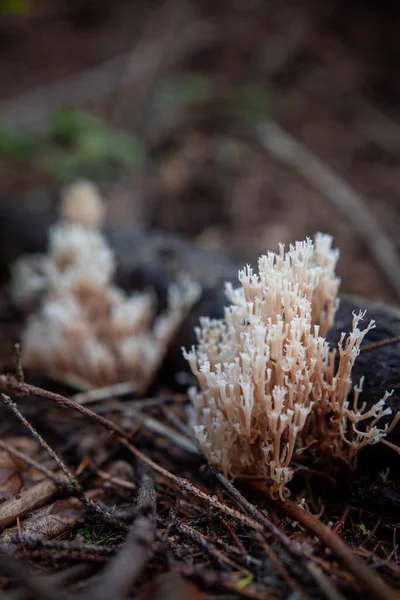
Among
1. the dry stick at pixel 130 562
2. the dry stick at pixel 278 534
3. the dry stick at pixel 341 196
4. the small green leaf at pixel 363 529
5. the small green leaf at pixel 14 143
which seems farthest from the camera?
the small green leaf at pixel 14 143

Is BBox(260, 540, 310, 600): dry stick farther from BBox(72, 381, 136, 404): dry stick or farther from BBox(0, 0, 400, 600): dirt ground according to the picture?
BBox(72, 381, 136, 404): dry stick

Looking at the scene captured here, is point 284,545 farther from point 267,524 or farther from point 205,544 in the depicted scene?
point 205,544

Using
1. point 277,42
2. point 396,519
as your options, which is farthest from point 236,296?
point 277,42

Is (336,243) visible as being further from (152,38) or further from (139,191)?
(152,38)

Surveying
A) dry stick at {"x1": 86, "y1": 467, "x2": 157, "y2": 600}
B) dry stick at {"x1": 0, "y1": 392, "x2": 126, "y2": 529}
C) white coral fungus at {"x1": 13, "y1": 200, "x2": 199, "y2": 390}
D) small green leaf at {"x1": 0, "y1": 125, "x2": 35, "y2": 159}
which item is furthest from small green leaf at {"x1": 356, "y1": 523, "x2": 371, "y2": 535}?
small green leaf at {"x1": 0, "y1": 125, "x2": 35, "y2": 159}

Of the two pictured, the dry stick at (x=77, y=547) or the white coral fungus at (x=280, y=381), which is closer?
the dry stick at (x=77, y=547)

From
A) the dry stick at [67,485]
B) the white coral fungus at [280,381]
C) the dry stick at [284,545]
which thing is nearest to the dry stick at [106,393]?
the dry stick at [67,485]

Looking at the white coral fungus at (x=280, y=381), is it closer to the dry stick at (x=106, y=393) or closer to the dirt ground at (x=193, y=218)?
the dirt ground at (x=193, y=218)
